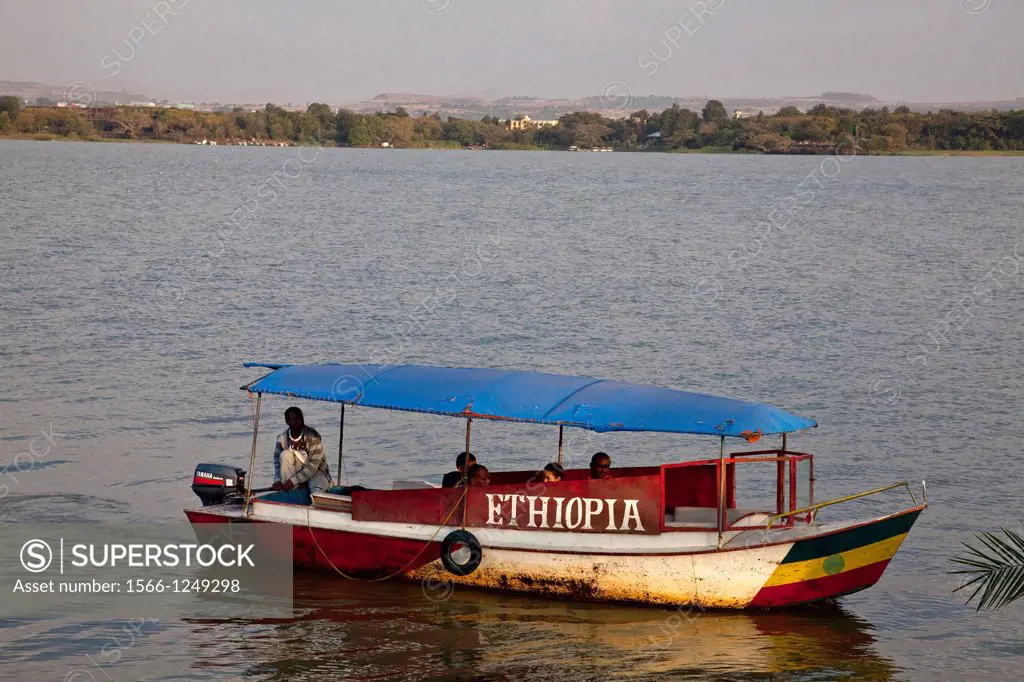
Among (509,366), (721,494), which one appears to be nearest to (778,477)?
(721,494)

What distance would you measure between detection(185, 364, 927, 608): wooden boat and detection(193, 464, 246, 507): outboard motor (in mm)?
329

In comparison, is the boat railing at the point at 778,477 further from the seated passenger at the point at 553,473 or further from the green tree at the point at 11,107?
the green tree at the point at 11,107

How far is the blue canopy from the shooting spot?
1319 cm

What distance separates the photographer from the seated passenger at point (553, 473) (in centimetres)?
1411

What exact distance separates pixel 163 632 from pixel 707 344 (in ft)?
65.8

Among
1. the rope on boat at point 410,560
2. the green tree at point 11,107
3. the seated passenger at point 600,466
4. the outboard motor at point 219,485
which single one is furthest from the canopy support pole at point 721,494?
the green tree at point 11,107

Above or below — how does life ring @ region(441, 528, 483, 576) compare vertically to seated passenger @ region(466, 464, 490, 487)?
below

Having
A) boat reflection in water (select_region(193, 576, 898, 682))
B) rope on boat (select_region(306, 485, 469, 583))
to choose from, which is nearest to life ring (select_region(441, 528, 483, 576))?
rope on boat (select_region(306, 485, 469, 583))

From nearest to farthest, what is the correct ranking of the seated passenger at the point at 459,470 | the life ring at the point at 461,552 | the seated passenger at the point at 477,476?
the life ring at the point at 461,552
the seated passenger at the point at 477,476
the seated passenger at the point at 459,470

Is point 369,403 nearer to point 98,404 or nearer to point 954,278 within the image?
point 98,404

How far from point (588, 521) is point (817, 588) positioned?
248 cm

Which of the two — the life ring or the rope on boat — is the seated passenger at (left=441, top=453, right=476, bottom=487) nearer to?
the rope on boat

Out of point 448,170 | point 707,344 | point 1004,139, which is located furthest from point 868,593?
point 1004,139

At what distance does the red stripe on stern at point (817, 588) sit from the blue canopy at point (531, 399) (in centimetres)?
161
